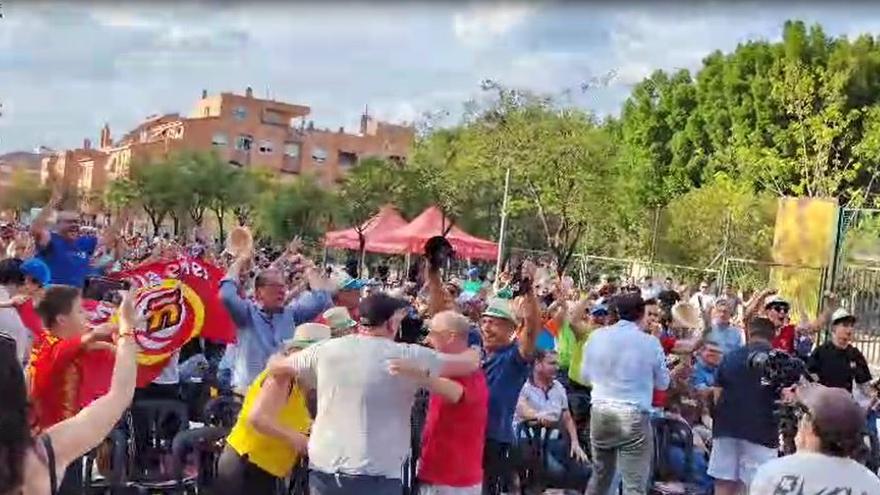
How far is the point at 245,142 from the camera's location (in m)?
92.2

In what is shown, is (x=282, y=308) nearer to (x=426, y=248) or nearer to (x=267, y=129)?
(x=426, y=248)

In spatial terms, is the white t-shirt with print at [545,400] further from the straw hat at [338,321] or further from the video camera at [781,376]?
the straw hat at [338,321]

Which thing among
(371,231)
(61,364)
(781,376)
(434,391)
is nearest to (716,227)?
(371,231)

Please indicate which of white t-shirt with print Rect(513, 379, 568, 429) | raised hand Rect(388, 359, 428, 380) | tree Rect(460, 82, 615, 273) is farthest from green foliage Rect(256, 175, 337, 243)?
raised hand Rect(388, 359, 428, 380)

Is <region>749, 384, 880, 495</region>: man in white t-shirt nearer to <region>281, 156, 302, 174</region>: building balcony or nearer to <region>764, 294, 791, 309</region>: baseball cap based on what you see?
<region>764, 294, 791, 309</region>: baseball cap

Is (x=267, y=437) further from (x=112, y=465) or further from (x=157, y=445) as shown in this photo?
(x=157, y=445)

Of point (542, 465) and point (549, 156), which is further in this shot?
point (549, 156)

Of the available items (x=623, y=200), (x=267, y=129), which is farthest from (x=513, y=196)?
(x=267, y=129)

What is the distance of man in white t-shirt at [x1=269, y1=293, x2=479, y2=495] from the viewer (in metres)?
5.11

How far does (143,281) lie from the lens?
790cm

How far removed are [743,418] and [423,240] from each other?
19403 millimetres

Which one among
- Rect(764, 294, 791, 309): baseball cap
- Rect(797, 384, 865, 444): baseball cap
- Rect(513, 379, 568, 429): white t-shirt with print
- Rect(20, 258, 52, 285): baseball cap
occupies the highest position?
Rect(764, 294, 791, 309): baseball cap

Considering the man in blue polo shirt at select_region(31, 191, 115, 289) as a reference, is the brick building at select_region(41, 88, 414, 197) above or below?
above

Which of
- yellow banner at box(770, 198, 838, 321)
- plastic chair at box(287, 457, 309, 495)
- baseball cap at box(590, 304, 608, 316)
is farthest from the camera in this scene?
yellow banner at box(770, 198, 838, 321)
